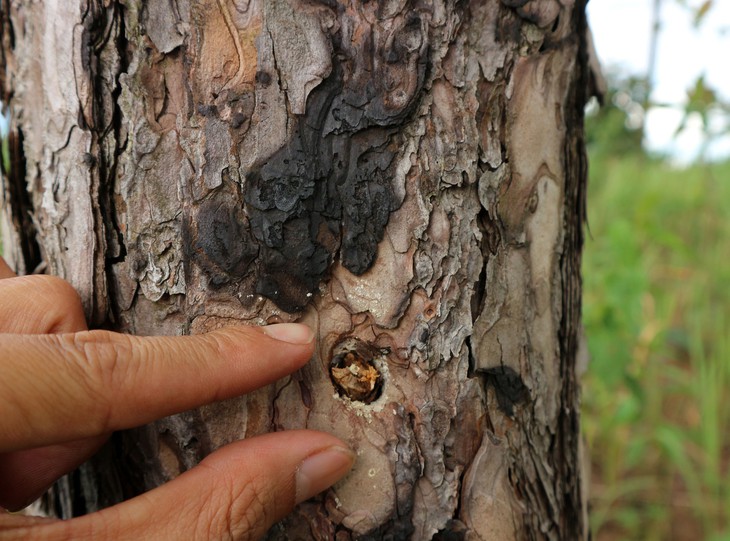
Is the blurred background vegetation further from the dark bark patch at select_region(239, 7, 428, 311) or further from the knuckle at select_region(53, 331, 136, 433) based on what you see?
the knuckle at select_region(53, 331, 136, 433)

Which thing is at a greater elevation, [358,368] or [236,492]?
[358,368]

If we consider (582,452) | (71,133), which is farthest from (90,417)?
(582,452)

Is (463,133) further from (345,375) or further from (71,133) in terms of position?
(71,133)

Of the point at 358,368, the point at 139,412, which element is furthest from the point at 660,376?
the point at 139,412

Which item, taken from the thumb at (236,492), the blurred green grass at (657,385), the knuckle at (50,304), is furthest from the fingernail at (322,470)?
the blurred green grass at (657,385)

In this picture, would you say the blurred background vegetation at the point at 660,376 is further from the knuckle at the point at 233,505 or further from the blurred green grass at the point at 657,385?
the knuckle at the point at 233,505

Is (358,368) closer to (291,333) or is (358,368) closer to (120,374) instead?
(291,333)

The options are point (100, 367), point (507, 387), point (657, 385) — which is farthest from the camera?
point (657, 385)

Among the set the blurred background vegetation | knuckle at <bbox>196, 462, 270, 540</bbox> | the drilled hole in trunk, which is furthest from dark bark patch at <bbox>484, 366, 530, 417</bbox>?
the blurred background vegetation
